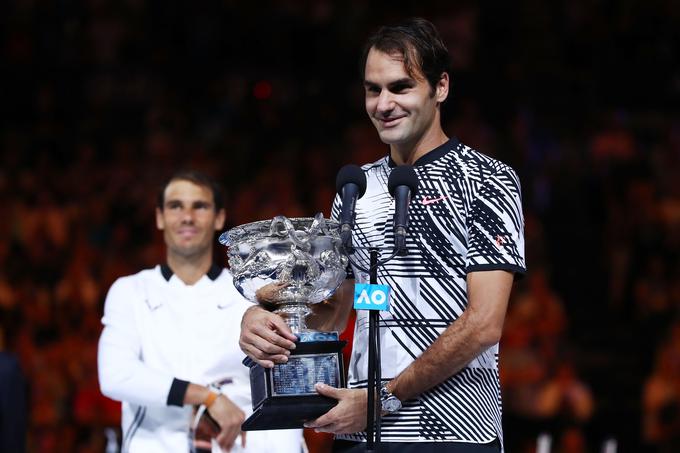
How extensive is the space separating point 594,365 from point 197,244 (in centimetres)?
474

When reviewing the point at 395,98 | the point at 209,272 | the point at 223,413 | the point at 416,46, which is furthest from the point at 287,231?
the point at 209,272

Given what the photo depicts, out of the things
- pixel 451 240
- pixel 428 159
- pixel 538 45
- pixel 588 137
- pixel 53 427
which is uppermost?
pixel 538 45

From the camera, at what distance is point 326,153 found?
30.8 feet

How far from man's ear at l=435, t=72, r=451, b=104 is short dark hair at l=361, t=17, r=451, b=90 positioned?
0.02 metres

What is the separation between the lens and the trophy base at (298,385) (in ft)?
8.66

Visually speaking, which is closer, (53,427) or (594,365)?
(53,427)

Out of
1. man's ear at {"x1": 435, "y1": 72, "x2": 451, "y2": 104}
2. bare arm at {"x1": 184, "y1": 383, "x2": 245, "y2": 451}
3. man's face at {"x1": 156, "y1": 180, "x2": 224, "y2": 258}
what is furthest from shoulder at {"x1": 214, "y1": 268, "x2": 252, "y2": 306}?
man's ear at {"x1": 435, "y1": 72, "x2": 451, "y2": 104}

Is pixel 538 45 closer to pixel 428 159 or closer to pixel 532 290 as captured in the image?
pixel 532 290

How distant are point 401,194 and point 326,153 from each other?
676cm

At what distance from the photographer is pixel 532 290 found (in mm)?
8141

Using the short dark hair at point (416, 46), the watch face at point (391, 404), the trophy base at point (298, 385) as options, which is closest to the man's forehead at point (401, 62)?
the short dark hair at point (416, 46)

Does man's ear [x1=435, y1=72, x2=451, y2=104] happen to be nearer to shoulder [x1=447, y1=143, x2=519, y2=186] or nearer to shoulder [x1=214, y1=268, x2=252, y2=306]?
shoulder [x1=447, y1=143, x2=519, y2=186]

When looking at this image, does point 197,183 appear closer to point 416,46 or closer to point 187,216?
point 187,216

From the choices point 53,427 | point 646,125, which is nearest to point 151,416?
point 53,427
